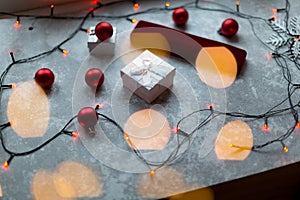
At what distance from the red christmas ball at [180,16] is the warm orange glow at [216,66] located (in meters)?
0.15

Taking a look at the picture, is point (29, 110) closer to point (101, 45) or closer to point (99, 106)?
point (99, 106)

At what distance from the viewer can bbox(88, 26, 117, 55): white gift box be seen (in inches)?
53.9

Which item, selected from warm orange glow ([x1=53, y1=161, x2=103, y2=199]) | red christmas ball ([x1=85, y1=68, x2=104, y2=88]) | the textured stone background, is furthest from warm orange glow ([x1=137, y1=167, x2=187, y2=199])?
red christmas ball ([x1=85, y1=68, x2=104, y2=88])

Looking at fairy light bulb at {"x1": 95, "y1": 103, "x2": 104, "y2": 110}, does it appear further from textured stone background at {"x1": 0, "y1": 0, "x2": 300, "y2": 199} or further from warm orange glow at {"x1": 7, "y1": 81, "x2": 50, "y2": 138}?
warm orange glow at {"x1": 7, "y1": 81, "x2": 50, "y2": 138}

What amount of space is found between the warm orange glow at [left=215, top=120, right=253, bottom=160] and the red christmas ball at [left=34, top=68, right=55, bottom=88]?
532mm

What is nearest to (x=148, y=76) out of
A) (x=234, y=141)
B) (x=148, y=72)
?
(x=148, y=72)

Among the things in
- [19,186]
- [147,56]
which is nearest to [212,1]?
[147,56]

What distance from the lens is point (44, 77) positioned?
4.19 ft

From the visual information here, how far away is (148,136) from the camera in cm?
122

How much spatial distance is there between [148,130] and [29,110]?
36cm

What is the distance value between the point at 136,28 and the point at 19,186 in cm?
64

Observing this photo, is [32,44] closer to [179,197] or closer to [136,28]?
[136,28]

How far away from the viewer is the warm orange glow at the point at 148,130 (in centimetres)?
120

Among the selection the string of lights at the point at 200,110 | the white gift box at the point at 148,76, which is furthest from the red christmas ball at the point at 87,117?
the white gift box at the point at 148,76
